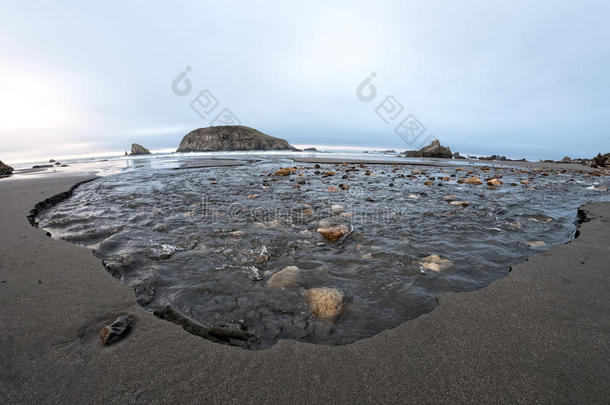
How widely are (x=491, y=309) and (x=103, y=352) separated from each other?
3.82 meters

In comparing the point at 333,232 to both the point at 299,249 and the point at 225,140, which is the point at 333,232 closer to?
the point at 299,249

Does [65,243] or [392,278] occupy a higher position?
[65,243]

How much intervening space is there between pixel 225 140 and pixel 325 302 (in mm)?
127775

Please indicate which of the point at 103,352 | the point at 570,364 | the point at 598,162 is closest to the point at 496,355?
the point at 570,364

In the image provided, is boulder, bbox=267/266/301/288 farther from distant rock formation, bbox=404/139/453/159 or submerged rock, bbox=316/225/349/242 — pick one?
distant rock formation, bbox=404/139/453/159

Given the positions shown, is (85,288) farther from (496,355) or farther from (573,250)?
(573,250)

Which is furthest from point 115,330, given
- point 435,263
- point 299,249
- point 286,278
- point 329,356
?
point 435,263

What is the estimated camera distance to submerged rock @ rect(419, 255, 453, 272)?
3727 mm

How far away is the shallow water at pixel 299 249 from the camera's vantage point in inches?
110

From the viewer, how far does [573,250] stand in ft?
13.7

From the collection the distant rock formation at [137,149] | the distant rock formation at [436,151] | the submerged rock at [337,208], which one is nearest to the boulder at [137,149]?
the distant rock formation at [137,149]

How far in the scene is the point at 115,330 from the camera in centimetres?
231

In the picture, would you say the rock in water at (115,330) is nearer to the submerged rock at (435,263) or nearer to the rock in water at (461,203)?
the submerged rock at (435,263)

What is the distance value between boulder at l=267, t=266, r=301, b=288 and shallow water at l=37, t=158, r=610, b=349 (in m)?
0.08
